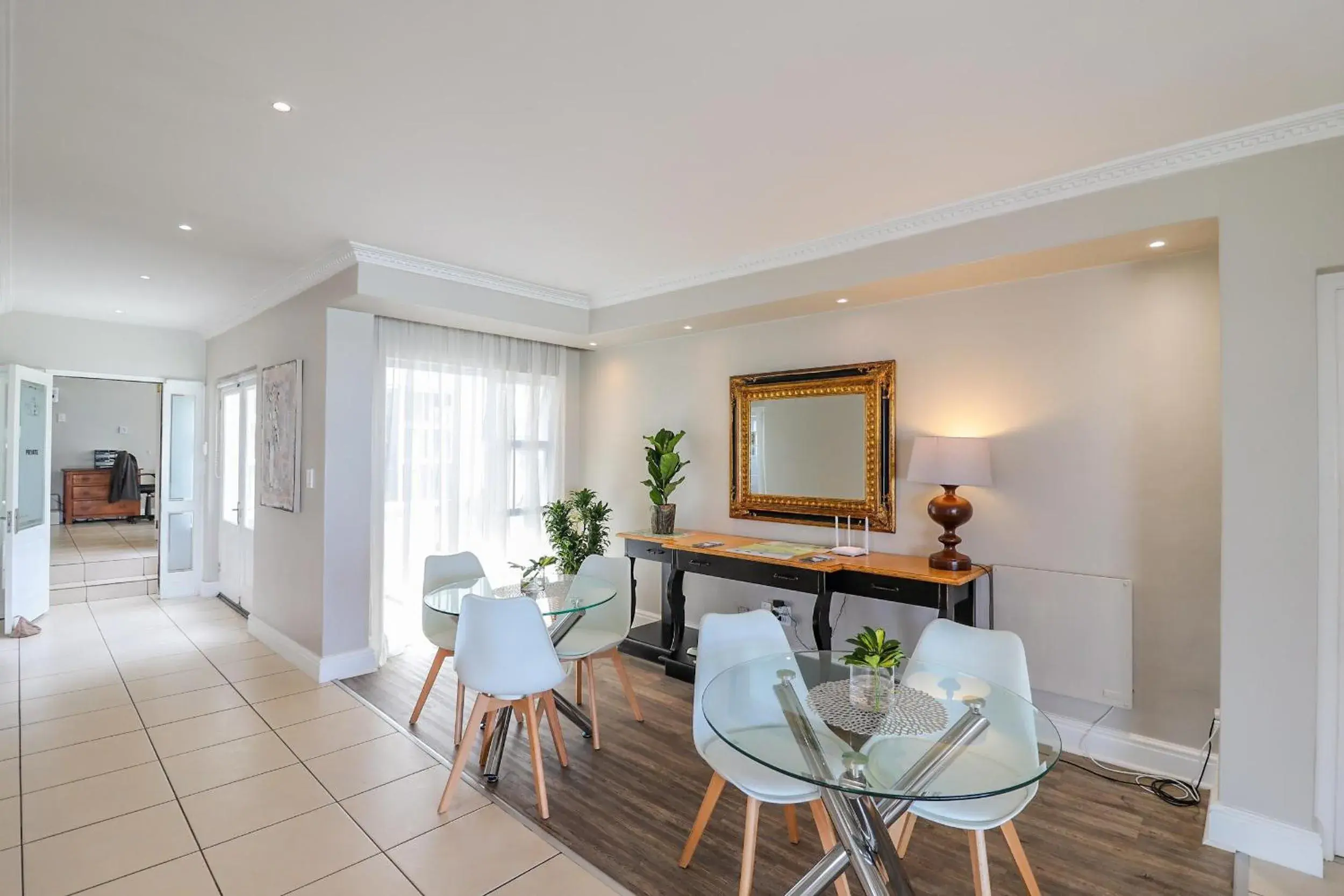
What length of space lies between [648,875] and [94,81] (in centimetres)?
318

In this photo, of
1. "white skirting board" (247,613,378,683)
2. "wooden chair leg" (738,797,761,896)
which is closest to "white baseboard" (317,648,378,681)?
"white skirting board" (247,613,378,683)

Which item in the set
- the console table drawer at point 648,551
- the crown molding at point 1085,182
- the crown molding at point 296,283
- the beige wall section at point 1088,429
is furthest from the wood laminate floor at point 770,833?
the crown molding at point 296,283

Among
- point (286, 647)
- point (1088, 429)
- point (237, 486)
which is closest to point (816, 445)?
point (1088, 429)

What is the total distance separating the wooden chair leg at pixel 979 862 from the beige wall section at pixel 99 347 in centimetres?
729

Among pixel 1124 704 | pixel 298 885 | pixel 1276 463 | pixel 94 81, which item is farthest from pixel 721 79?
pixel 1124 704

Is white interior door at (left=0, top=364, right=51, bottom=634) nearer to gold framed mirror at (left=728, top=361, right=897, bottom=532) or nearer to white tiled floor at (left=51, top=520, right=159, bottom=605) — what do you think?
white tiled floor at (left=51, top=520, right=159, bottom=605)

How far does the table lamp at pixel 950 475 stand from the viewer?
319cm

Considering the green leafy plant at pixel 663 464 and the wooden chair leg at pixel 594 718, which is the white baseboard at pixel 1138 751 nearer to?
the wooden chair leg at pixel 594 718

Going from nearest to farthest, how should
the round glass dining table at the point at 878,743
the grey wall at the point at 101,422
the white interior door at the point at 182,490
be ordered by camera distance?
the round glass dining table at the point at 878,743 < the white interior door at the point at 182,490 < the grey wall at the point at 101,422

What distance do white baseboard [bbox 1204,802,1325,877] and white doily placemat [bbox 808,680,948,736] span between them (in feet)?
4.58

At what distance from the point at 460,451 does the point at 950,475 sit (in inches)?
134

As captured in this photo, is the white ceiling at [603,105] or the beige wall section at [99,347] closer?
the white ceiling at [603,105]

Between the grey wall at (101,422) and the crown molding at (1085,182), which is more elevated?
the crown molding at (1085,182)

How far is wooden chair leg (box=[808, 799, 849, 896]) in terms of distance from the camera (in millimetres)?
1859
